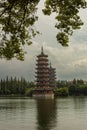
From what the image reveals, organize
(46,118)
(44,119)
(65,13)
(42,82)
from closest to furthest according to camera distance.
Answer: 1. (65,13)
2. (44,119)
3. (46,118)
4. (42,82)

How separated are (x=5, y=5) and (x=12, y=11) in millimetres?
545

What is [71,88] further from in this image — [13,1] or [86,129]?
[13,1]

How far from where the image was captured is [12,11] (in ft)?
45.5

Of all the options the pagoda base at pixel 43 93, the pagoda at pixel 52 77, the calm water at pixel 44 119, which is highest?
the pagoda at pixel 52 77

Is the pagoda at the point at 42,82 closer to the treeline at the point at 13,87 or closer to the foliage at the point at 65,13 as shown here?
the treeline at the point at 13,87

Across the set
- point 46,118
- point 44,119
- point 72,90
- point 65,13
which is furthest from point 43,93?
point 65,13

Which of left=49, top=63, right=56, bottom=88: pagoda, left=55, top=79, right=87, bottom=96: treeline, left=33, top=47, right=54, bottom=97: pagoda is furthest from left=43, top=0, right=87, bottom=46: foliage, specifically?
left=49, top=63, right=56, bottom=88: pagoda

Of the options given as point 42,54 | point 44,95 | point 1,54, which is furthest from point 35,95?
point 1,54

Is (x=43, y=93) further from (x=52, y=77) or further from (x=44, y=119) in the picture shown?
(x=44, y=119)

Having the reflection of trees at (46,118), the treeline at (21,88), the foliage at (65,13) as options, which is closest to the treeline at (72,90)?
the treeline at (21,88)

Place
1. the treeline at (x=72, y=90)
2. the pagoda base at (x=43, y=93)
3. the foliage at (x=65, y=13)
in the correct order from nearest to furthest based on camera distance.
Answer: the foliage at (x=65, y=13), the pagoda base at (x=43, y=93), the treeline at (x=72, y=90)

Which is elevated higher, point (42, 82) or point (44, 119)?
point (42, 82)

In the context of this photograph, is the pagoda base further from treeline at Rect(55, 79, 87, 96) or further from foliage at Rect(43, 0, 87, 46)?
foliage at Rect(43, 0, 87, 46)

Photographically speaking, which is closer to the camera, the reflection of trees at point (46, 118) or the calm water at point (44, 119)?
the calm water at point (44, 119)
